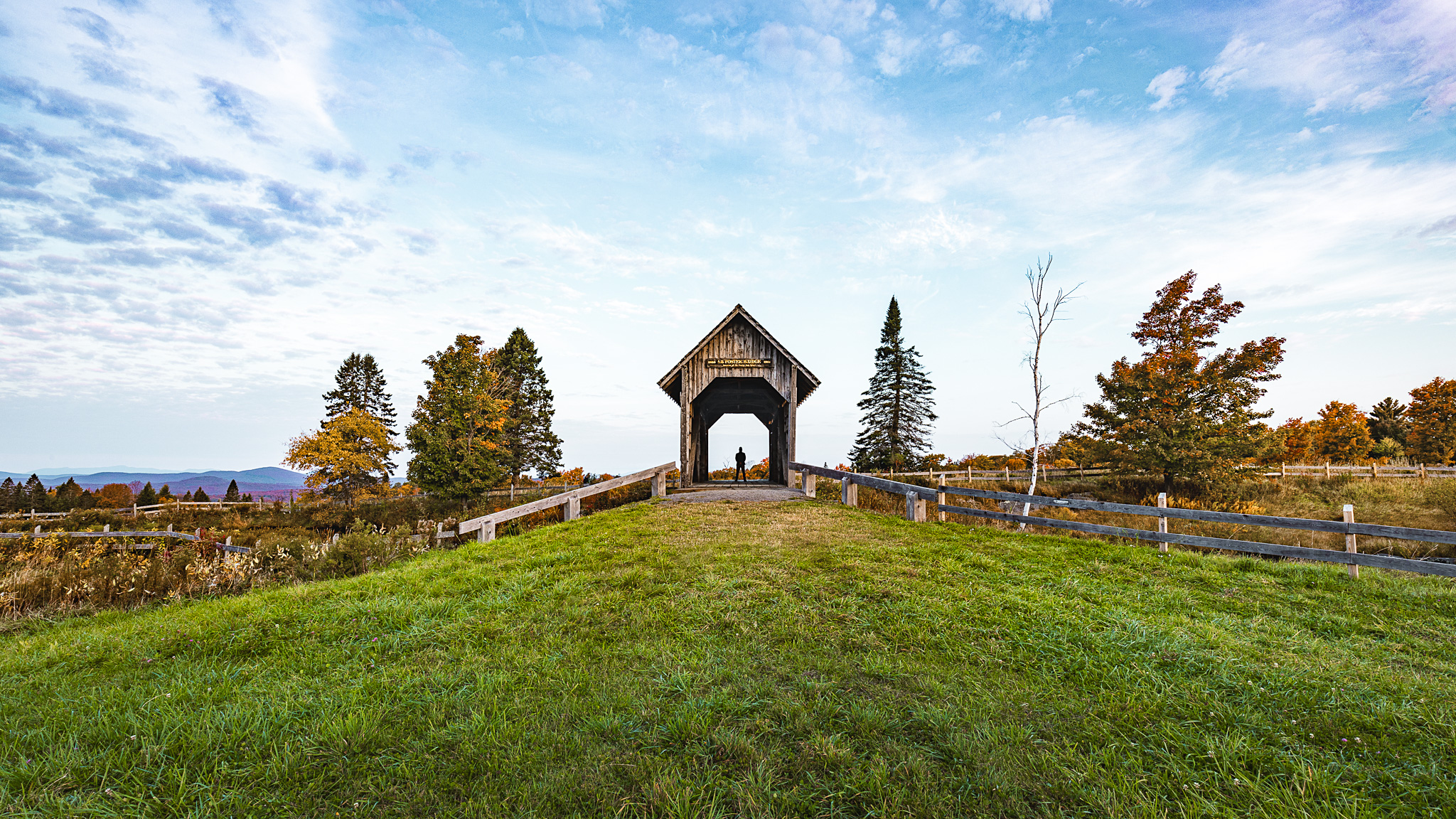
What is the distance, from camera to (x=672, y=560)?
321 inches

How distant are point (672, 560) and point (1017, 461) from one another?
40.8 m

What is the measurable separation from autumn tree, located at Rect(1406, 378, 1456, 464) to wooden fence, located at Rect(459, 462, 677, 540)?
184ft

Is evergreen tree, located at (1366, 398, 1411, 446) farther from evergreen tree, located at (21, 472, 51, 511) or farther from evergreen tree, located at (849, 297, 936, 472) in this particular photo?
evergreen tree, located at (21, 472, 51, 511)

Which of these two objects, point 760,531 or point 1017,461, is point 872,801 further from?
point 1017,461

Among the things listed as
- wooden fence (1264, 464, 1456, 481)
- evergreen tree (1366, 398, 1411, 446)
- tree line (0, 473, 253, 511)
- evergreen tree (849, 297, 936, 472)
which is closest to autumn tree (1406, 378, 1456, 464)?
evergreen tree (1366, 398, 1411, 446)

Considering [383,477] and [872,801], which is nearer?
[872,801]

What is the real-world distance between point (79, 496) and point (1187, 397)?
2529 inches

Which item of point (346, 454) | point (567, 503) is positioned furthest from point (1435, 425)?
point (346, 454)

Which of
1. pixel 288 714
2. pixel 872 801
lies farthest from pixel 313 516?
pixel 872 801

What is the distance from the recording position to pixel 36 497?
3434cm

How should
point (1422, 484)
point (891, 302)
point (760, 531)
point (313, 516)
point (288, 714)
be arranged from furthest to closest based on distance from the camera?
point (891, 302)
point (313, 516)
point (1422, 484)
point (760, 531)
point (288, 714)

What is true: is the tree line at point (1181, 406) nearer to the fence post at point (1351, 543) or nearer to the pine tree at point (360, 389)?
the fence post at point (1351, 543)

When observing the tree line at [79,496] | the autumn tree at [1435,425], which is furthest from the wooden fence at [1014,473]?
the tree line at [79,496]

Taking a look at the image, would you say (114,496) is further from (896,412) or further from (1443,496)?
(1443,496)
